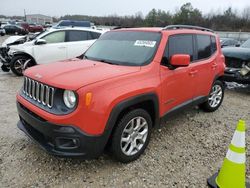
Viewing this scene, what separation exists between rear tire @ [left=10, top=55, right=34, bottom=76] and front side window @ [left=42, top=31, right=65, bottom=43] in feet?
3.04

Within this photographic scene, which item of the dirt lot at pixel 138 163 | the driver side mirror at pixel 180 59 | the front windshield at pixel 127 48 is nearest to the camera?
the dirt lot at pixel 138 163

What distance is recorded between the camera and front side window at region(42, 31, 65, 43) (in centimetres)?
832

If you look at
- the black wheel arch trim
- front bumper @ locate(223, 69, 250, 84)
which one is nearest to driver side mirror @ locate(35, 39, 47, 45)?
front bumper @ locate(223, 69, 250, 84)

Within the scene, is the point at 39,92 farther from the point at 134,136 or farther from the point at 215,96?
the point at 215,96

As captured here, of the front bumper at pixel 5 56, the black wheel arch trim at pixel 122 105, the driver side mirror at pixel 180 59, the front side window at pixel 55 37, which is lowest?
the black wheel arch trim at pixel 122 105

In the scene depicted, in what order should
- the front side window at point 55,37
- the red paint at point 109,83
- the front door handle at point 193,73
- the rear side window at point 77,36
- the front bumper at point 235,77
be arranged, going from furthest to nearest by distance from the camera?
the rear side window at point 77,36
the front side window at point 55,37
the front bumper at point 235,77
the front door handle at point 193,73
the red paint at point 109,83

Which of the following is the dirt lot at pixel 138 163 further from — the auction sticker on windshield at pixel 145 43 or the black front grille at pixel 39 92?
the auction sticker on windshield at pixel 145 43

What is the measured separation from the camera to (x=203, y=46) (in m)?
4.55

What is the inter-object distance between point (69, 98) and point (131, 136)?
39.9 inches

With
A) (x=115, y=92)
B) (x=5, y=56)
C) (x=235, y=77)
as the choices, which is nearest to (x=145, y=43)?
(x=115, y=92)

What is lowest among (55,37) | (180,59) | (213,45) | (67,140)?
(67,140)

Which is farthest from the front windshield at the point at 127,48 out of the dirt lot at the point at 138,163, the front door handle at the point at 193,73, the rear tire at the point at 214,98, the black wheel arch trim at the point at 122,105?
the rear tire at the point at 214,98

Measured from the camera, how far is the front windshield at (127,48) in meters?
3.45

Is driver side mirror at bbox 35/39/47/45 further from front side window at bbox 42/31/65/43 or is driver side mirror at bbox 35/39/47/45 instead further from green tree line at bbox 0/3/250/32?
green tree line at bbox 0/3/250/32
